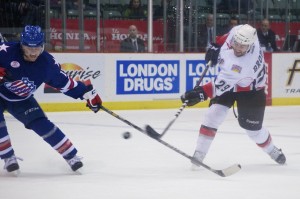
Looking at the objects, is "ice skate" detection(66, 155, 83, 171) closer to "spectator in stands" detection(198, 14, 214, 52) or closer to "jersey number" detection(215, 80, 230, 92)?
"jersey number" detection(215, 80, 230, 92)

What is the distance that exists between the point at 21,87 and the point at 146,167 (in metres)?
1.00

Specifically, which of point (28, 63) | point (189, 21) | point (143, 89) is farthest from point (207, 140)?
point (189, 21)

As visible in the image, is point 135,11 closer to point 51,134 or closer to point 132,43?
point 132,43

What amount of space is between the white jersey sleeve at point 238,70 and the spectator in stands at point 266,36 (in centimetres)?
505

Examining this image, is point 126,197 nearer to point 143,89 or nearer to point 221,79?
point 221,79

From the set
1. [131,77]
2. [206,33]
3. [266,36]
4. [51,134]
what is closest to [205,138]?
[51,134]

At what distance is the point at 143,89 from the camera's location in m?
9.02

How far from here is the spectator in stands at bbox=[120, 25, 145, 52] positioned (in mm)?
9164

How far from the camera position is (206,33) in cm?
973

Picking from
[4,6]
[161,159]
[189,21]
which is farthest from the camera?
[189,21]

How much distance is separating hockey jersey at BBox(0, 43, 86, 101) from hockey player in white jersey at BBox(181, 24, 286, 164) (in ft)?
2.58

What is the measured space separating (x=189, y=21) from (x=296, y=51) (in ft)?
5.02

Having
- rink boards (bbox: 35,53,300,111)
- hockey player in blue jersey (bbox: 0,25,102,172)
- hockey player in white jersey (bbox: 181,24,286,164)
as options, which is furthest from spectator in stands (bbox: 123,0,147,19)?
hockey player in blue jersey (bbox: 0,25,102,172)

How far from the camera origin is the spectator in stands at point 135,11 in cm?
941
